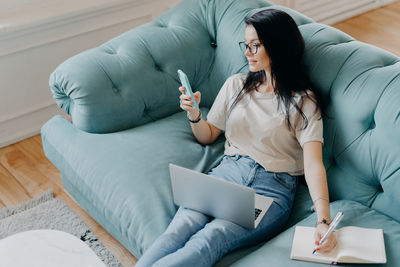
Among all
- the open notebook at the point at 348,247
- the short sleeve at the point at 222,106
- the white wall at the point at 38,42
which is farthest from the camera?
the white wall at the point at 38,42

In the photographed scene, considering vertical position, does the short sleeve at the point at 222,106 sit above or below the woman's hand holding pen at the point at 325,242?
above

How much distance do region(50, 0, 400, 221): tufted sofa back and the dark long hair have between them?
0.23 feet

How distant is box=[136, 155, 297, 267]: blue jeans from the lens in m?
1.48

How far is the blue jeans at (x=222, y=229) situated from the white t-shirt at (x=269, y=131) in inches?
1.4

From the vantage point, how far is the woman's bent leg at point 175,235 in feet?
4.99

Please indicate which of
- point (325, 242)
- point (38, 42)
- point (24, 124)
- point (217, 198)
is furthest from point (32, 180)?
point (325, 242)

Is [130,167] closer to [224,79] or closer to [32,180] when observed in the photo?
[224,79]

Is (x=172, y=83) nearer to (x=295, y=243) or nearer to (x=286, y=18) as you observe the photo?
(x=286, y=18)

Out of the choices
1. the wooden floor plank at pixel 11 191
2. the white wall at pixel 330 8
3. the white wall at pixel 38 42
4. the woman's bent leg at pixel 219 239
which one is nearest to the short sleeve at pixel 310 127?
the woman's bent leg at pixel 219 239

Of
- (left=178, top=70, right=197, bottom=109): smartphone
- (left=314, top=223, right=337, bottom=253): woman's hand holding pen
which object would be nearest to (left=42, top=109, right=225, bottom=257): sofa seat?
(left=178, top=70, right=197, bottom=109): smartphone

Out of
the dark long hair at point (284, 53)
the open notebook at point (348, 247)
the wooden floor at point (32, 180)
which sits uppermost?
the dark long hair at point (284, 53)

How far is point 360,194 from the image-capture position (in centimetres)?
168

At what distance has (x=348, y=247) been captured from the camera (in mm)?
1436

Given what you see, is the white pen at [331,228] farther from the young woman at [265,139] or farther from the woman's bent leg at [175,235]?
the woman's bent leg at [175,235]
